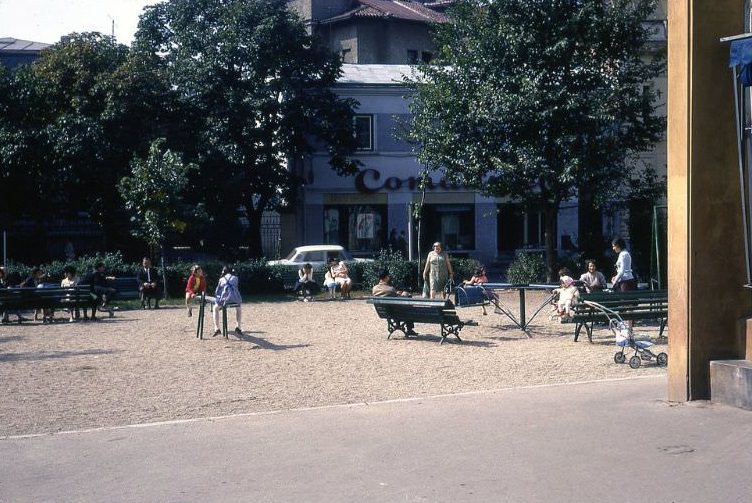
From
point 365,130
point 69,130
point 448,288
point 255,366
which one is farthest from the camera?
point 365,130

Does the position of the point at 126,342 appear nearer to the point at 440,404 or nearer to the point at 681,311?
the point at 440,404

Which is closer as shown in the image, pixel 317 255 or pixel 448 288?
pixel 448 288

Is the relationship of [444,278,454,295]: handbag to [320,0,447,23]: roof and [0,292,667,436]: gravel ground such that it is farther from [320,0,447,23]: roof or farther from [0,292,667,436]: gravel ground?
[320,0,447,23]: roof

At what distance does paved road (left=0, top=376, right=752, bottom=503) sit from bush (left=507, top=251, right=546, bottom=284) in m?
18.4

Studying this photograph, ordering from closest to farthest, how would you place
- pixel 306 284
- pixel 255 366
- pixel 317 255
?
pixel 255 366 < pixel 306 284 < pixel 317 255

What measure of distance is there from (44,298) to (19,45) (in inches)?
1470

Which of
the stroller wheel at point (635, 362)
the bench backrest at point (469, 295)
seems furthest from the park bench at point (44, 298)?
the stroller wheel at point (635, 362)

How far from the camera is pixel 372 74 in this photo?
4216 cm

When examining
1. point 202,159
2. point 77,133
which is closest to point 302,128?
point 202,159

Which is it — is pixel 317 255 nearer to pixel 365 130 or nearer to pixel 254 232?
pixel 254 232

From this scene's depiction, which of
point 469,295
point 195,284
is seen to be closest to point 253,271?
point 195,284

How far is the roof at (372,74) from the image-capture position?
40.6 metres

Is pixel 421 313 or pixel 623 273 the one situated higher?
pixel 623 273

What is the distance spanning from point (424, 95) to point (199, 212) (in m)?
7.56
